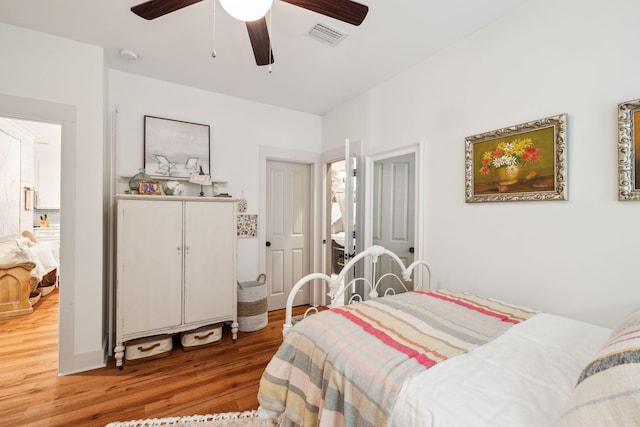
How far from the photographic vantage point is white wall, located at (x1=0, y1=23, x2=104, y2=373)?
6.92 feet

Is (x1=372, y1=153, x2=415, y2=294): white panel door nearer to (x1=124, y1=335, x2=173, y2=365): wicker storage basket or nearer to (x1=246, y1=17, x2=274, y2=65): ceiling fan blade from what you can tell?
(x1=246, y1=17, x2=274, y2=65): ceiling fan blade

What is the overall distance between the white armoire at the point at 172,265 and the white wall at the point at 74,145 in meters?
0.18

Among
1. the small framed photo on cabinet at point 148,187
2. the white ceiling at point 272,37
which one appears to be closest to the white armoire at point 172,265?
the small framed photo on cabinet at point 148,187

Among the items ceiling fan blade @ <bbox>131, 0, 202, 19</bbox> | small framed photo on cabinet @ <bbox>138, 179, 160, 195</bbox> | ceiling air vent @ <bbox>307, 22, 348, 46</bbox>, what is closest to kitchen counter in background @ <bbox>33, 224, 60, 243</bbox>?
small framed photo on cabinet @ <bbox>138, 179, 160, 195</bbox>

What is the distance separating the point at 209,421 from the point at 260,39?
7.62 ft

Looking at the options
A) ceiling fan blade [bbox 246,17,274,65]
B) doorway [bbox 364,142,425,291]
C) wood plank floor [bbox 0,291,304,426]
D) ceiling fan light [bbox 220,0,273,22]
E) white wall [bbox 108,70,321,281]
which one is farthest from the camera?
white wall [bbox 108,70,321,281]

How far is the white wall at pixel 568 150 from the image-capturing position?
149 centimetres

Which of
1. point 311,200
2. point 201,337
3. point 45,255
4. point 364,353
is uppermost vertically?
point 311,200

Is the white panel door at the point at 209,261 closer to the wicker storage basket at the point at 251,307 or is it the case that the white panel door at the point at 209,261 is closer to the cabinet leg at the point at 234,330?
the cabinet leg at the point at 234,330

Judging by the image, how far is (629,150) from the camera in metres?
1.42

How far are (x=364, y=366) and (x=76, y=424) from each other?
1923mm

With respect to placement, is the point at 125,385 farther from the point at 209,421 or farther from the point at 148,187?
the point at 148,187

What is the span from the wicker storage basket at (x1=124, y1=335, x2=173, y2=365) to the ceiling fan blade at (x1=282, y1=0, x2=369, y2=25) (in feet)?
8.88

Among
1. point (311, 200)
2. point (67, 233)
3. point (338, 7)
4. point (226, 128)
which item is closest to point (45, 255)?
point (67, 233)
